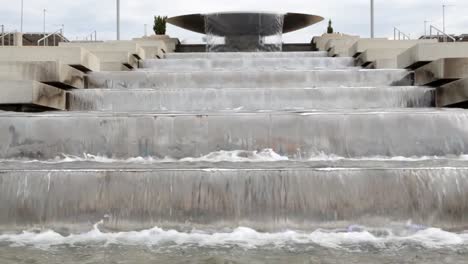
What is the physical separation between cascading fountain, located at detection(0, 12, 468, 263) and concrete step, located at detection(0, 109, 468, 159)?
0.01 meters

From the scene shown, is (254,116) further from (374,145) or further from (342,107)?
(342,107)

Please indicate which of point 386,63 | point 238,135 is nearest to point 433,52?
point 386,63

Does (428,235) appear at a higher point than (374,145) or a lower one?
lower

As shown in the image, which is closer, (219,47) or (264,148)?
(264,148)

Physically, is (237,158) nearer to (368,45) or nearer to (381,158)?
(381,158)

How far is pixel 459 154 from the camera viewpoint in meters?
5.67

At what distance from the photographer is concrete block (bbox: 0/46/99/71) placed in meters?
8.64

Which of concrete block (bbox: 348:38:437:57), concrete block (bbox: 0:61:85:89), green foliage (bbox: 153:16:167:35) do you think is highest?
green foliage (bbox: 153:16:167:35)

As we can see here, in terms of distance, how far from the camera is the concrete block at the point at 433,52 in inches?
339

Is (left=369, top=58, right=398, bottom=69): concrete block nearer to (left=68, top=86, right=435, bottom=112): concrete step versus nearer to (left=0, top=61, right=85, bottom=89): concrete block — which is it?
(left=68, top=86, right=435, bottom=112): concrete step

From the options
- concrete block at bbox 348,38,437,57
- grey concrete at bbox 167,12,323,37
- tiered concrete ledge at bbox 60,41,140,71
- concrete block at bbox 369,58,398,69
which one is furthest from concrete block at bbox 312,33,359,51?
tiered concrete ledge at bbox 60,41,140,71

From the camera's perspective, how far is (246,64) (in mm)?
11328

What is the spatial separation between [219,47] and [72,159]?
13518 mm

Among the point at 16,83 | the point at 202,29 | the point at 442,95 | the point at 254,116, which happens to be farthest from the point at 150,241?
the point at 202,29
